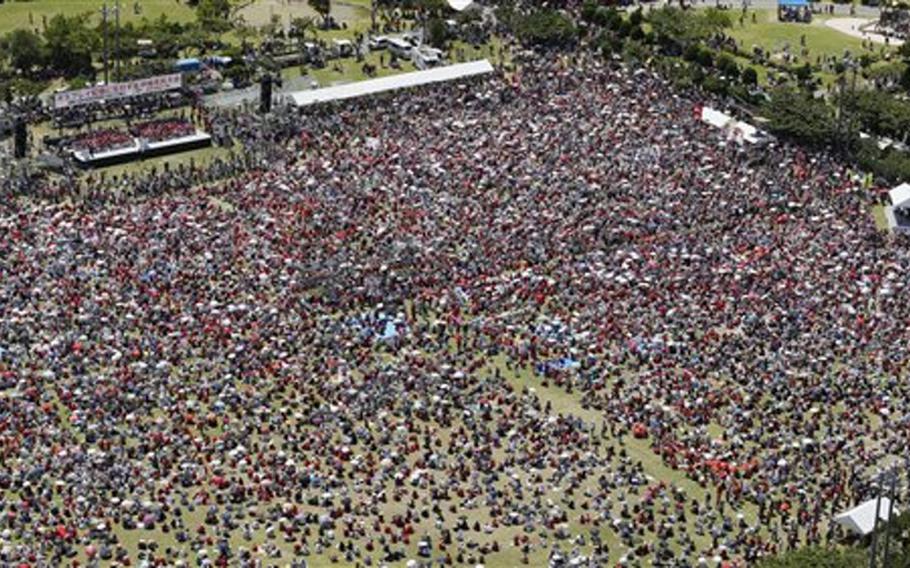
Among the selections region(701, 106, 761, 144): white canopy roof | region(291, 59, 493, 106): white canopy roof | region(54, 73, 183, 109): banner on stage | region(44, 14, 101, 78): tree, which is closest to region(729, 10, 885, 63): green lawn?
region(701, 106, 761, 144): white canopy roof

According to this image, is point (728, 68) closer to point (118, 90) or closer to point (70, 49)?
point (118, 90)

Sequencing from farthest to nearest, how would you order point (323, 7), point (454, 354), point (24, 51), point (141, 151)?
point (323, 7) → point (24, 51) → point (141, 151) → point (454, 354)

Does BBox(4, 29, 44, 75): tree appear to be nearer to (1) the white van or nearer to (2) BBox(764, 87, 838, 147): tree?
(1) the white van

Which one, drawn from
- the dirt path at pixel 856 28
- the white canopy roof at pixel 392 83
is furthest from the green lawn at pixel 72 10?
the dirt path at pixel 856 28

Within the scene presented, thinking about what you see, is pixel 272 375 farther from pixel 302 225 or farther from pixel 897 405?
pixel 897 405

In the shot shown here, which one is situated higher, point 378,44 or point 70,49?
point 70,49

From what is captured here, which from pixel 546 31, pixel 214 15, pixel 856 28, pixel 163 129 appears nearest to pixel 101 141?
pixel 163 129

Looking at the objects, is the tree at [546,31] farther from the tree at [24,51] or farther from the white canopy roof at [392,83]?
the tree at [24,51]
